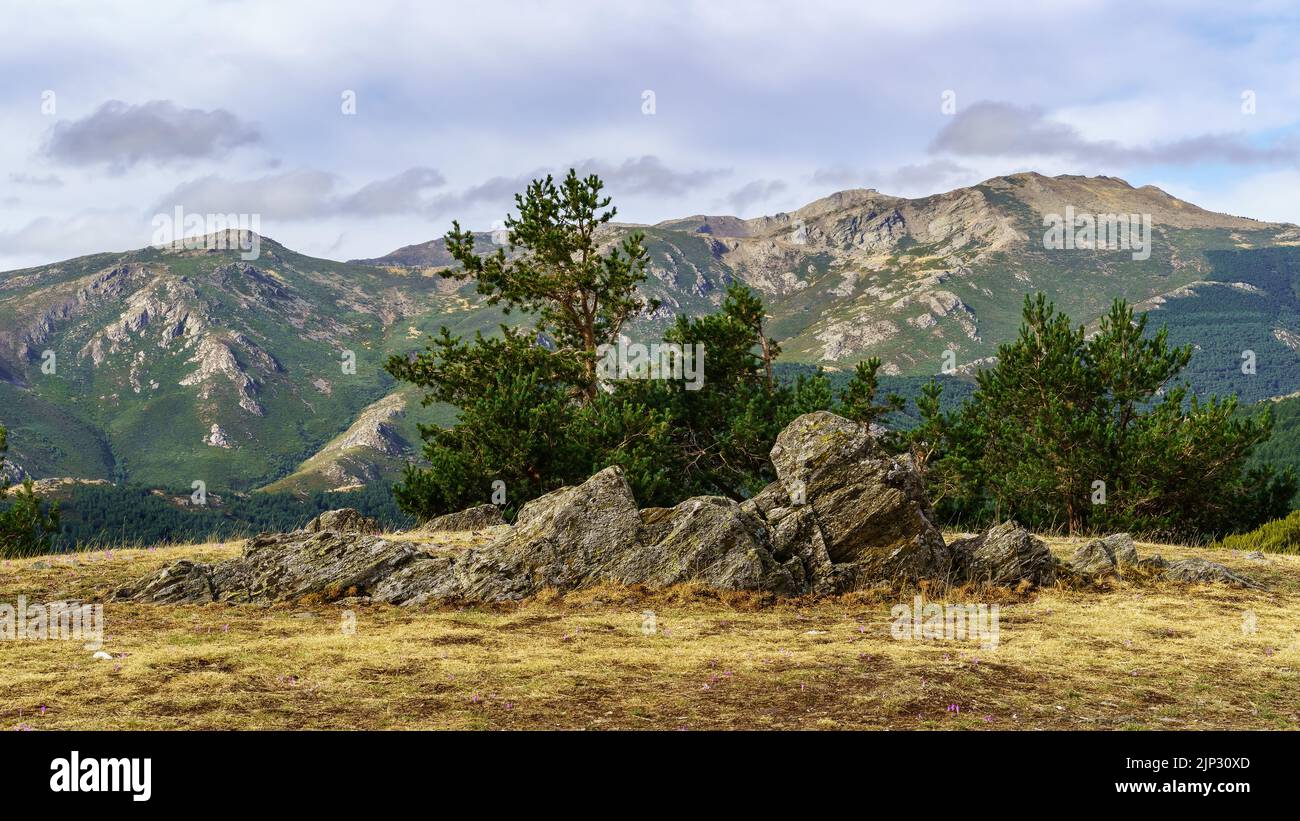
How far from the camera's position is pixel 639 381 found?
47625mm

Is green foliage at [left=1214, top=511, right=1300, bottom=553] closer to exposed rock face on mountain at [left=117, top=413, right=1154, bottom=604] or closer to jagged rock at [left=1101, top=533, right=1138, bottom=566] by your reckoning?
jagged rock at [left=1101, top=533, right=1138, bottom=566]

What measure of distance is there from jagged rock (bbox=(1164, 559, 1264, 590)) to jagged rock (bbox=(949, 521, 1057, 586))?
356 cm

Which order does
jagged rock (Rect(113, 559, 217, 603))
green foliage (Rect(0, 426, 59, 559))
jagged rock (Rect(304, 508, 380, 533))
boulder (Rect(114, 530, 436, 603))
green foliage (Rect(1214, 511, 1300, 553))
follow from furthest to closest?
1. green foliage (Rect(0, 426, 59, 559))
2. green foliage (Rect(1214, 511, 1300, 553))
3. jagged rock (Rect(304, 508, 380, 533))
4. boulder (Rect(114, 530, 436, 603))
5. jagged rock (Rect(113, 559, 217, 603))

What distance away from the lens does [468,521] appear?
3509cm

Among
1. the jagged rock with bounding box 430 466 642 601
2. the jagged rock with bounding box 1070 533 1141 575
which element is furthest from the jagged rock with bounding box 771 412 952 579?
the jagged rock with bounding box 430 466 642 601

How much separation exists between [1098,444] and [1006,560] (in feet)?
88.4

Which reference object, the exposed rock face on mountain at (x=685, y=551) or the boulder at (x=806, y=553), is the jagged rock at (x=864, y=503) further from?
the boulder at (x=806, y=553)

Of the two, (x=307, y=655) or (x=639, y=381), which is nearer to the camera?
(x=307, y=655)

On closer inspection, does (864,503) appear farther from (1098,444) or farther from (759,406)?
(1098,444)

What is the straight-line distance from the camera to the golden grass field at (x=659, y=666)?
467 inches

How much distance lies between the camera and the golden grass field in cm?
1186

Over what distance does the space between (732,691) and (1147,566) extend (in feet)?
60.1
